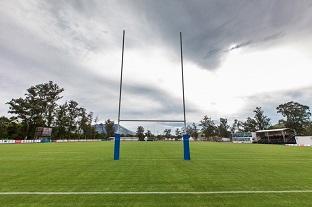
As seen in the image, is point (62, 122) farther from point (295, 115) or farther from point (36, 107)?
point (295, 115)

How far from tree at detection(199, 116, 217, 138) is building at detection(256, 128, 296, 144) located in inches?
1713

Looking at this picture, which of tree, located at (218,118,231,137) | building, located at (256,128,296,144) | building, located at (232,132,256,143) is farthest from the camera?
tree, located at (218,118,231,137)


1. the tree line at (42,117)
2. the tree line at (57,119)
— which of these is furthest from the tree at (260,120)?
the tree line at (42,117)

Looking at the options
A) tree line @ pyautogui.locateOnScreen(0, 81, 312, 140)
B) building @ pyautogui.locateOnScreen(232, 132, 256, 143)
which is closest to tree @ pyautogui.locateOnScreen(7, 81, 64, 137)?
tree line @ pyautogui.locateOnScreen(0, 81, 312, 140)

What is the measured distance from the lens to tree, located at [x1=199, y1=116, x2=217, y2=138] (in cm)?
10575

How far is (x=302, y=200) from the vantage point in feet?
13.5

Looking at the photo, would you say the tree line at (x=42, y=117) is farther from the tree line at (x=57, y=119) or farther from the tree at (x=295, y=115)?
the tree at (x=295, y=115)

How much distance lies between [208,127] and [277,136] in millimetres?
52922

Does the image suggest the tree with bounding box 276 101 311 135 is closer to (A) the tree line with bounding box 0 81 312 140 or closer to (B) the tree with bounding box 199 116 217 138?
(A) the tree line with bounding box 0 81 312 140

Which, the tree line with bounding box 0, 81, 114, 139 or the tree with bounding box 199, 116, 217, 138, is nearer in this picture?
the tree line with bounding box 0, 81, 114, 139

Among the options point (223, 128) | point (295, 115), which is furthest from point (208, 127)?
point (295, 115)

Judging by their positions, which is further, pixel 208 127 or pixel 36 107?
pixel 208 127

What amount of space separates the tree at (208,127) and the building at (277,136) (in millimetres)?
43497

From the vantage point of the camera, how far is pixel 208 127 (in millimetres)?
107312
